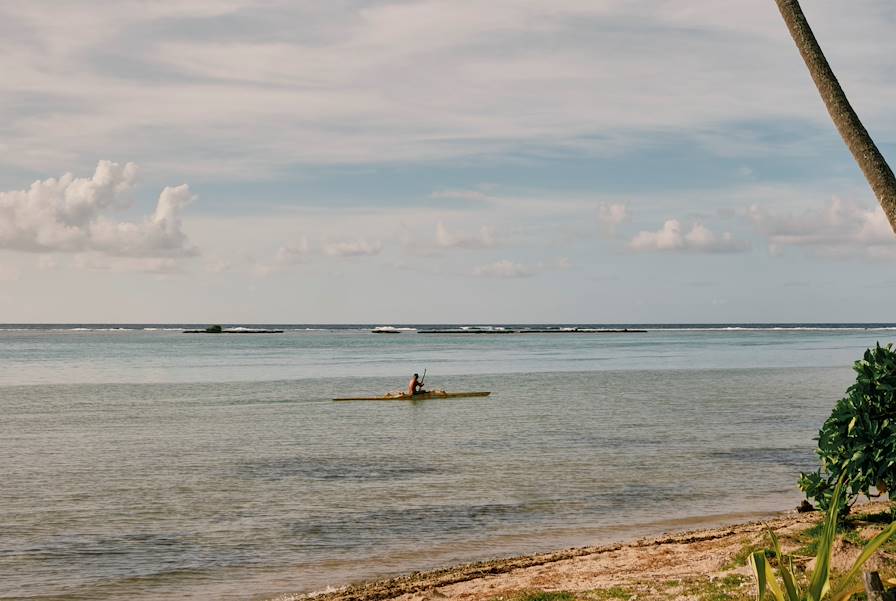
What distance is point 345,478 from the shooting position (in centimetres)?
2208

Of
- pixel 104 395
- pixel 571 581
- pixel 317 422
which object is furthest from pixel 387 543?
pixel 104 395

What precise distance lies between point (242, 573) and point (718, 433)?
830 inches

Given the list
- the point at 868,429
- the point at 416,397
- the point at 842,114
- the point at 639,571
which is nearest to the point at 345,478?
the point at 639,571

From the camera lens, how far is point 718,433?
100.0 ft

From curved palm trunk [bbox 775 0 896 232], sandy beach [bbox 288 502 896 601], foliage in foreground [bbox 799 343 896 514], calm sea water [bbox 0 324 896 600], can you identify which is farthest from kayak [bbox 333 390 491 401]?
curved palm trunk [bbox 775 0 896 232]

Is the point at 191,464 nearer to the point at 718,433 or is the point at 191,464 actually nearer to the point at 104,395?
the point at 718,433

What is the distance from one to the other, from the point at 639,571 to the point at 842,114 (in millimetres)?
6898

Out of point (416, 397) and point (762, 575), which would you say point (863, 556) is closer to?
point (762, 575)

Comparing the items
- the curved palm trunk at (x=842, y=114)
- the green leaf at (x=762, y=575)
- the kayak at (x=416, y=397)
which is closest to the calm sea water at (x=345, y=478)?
the kayak at (x=416, y=397)

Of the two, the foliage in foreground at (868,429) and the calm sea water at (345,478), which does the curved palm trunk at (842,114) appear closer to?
the foliage in foreground at (868,429)

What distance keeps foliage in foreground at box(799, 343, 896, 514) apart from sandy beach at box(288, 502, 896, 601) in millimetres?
930

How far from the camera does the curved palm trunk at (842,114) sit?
10.6m

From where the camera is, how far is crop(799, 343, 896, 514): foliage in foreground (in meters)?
11.5

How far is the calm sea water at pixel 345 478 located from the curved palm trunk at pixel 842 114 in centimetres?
838
